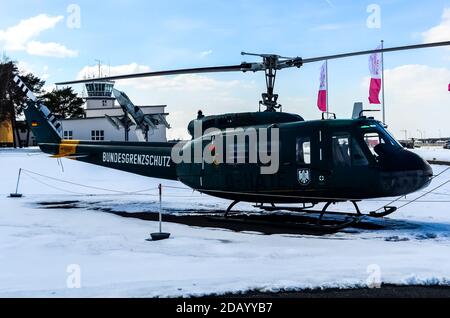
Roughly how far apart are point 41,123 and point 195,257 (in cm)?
1119

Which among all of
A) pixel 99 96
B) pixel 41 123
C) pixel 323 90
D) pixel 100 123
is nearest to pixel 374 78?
pixel 323 90

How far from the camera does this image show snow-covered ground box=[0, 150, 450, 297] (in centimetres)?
572

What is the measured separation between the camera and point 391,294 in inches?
210

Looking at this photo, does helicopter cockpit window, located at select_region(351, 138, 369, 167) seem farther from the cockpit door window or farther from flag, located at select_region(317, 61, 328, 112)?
flag, located at select_region(317, 61, 328, 112)

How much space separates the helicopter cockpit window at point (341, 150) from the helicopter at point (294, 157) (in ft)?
0.07

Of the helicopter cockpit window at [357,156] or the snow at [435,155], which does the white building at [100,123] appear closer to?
the snow at [435,155]

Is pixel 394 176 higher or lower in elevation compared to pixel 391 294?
higher

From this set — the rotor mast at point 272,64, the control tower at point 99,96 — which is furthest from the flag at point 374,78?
the control tower at point 99,96

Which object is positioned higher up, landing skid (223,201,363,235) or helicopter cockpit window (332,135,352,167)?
helicopter cockpit window (332,135,352,167)

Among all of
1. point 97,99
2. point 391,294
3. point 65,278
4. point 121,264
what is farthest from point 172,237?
point 97,99

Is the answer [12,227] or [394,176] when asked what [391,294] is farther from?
[12,227]

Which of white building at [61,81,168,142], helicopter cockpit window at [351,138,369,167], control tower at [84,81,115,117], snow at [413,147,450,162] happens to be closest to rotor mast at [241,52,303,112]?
helicopter cockpit window at [351,138,369,167]

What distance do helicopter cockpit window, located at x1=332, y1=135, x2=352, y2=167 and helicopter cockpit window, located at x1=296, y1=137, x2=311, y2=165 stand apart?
55 centimetres

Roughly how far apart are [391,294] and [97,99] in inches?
2534
